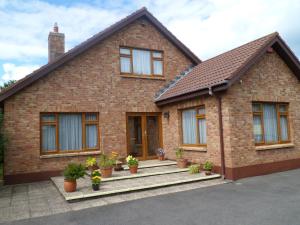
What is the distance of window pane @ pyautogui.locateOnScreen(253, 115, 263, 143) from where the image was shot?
10.4m

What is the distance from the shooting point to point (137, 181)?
909cm

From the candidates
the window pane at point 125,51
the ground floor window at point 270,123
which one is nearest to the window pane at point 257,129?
the ground floor window at point 270,123

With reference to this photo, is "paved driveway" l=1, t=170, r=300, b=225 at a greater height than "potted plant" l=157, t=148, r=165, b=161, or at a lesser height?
lesser

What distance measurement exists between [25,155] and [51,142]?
113 centimetres

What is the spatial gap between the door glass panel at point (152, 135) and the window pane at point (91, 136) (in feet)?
9.07

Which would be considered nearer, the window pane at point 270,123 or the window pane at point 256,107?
the window pane at point 256,107

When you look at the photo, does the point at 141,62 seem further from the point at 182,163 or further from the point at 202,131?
the point at 182,163

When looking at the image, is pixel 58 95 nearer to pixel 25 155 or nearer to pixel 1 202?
pixel 25 155

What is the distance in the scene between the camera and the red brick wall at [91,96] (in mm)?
10281

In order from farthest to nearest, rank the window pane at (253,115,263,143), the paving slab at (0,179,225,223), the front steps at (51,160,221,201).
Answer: the window pane at (253,115,263,143) < the front steps at (51,160,221,201) < the paving slab at (0,179,225,223)

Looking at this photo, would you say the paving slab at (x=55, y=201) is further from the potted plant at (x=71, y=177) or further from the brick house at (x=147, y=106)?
the brick house at (x=147, y=106)

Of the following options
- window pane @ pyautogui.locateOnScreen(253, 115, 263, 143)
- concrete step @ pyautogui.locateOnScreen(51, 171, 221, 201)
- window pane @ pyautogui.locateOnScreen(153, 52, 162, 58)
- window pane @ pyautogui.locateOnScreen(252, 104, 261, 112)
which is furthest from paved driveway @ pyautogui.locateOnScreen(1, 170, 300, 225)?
window pane @ pyautogui.locateOnScreen(153, 52, 162, 58)

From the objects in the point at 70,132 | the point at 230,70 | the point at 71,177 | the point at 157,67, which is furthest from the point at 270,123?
the point at 70,132

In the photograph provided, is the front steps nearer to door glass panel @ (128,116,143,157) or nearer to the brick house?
the brick house
